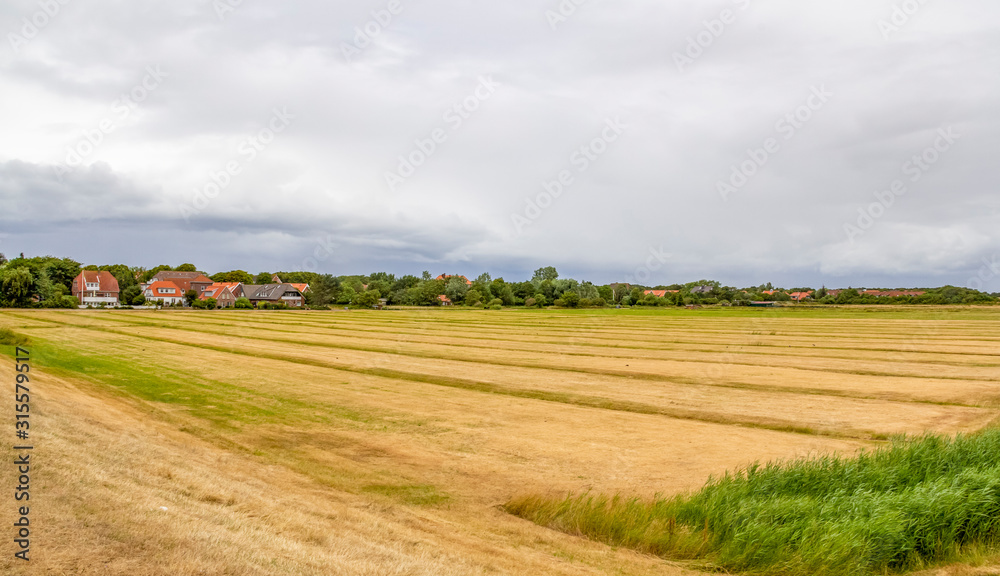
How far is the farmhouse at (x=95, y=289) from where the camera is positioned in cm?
11550

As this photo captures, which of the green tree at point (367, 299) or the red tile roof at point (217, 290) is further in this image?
the green tree at point (367, 299)

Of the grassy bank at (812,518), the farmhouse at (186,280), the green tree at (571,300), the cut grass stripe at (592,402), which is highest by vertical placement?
the farmhouse at (186,280)

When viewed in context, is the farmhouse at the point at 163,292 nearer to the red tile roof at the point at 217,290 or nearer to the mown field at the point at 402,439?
the red tile roof at the point at 217,290

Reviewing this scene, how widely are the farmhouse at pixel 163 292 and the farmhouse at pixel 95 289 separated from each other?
A: 9.08 m

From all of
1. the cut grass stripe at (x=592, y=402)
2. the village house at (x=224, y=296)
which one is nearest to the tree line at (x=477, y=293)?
the village house at (x=224, y=296)

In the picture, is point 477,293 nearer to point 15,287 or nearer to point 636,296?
point 636,296

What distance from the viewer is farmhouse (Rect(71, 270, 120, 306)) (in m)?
116

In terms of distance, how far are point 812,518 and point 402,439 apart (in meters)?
10.1

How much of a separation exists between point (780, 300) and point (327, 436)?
596 feet

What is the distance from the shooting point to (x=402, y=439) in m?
15.5

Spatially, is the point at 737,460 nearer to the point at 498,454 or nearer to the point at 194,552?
the point at 498,454

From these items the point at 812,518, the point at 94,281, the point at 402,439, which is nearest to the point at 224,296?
the point at 94,281

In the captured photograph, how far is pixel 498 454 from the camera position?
14.3m

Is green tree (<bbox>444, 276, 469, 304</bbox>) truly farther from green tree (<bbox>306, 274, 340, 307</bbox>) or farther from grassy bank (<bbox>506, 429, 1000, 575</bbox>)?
grassy bank (<bbox>506, 429, 1000, 575</bbox>)
